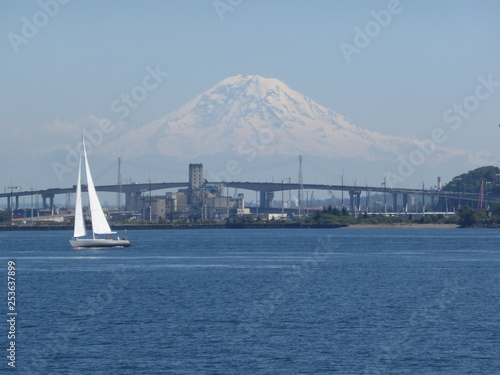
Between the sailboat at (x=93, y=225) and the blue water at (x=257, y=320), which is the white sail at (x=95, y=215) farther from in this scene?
the blue water at (x=257, y=320)

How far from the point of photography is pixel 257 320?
3812 cm

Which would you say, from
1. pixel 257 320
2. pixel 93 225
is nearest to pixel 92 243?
pixel 93 225

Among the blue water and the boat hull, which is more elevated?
the boat hull

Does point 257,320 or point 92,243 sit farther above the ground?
point 92,243

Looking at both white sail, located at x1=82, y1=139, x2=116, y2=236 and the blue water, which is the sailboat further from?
the blue water

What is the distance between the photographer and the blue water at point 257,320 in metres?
29.9

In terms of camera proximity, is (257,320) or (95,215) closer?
(257,320)

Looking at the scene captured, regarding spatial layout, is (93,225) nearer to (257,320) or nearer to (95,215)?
(95,215)

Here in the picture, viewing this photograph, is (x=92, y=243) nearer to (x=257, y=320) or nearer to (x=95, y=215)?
(x=95, y=215)

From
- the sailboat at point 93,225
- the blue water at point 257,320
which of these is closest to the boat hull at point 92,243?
the sailboat at point 93,225

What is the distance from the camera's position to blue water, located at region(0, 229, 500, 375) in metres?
29.9

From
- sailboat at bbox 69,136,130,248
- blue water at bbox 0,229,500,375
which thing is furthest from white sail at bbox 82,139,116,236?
blue water at bbox 0,229,500,375

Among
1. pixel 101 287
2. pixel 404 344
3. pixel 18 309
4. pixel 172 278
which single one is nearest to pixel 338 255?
pixel 172 278

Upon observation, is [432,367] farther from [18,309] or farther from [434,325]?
[18,309]
